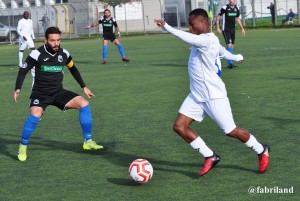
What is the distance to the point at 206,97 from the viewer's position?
8.20 metres

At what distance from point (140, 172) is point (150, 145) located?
2.31 metres

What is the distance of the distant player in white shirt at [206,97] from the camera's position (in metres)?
8.08

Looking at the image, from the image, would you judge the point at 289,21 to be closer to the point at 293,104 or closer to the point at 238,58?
the point at 293,104

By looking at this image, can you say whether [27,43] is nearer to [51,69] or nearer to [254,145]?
[51,69]

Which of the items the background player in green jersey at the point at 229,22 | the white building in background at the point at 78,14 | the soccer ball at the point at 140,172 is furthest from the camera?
the white building in background at the point at 78,14

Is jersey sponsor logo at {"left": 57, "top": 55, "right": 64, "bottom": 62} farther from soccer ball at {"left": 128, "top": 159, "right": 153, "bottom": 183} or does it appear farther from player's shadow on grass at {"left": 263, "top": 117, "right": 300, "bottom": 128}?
player's shadow on grass at {"left": 263, "top": 117, "right": 300, "bottom": 128}

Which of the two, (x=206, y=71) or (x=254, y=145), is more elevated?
(x=206, y=71)

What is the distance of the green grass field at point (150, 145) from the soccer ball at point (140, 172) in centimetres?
12

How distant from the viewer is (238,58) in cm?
859

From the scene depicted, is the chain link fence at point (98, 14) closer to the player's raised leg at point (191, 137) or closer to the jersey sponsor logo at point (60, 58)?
the jersey sponsor logo at point (60, 58)

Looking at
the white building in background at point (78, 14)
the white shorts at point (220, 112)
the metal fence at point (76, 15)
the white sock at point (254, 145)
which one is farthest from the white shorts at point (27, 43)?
the metal fence at point (76, 15)

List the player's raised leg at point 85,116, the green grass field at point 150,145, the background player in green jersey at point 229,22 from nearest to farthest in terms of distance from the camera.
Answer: the green grass field at point 150,145 → the player's raised leg at point 85,116 → the background player in green jersey at point 229,22

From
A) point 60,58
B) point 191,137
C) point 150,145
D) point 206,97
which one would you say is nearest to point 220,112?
point 206,97

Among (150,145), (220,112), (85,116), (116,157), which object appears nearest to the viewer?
(220,112)
